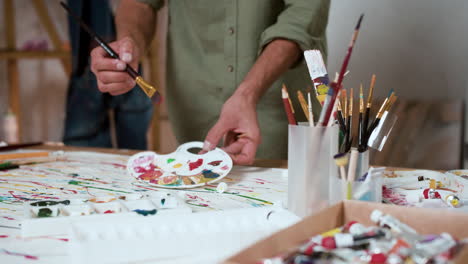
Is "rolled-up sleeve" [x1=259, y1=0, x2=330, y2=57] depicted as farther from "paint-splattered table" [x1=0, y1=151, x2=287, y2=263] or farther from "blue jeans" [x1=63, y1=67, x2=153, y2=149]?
"blue jeans" [x1=63, y1=67, x2=153, y2=149]

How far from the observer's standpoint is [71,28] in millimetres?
2172

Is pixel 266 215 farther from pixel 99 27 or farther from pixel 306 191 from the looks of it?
pixel 99 27

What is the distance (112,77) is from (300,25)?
52 cm

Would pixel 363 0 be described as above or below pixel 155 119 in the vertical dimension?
above

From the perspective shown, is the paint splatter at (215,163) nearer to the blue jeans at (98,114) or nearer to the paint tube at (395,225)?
the paint tube at (395,225)

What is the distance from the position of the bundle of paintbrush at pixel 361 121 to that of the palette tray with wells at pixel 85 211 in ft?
0.97

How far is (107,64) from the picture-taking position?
108 centimetres

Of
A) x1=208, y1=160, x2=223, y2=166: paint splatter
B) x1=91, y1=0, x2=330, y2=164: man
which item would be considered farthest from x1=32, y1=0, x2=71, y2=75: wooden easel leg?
x1=208, y1=160, x2=223, y2=166: paint splatter

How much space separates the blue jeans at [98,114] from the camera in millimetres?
2221

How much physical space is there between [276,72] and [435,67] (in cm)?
123

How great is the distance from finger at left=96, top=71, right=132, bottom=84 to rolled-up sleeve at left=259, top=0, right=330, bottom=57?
0.39 meters

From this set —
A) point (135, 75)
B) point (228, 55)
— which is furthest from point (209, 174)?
point (228, 55)

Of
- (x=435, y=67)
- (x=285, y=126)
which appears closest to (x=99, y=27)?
(x=285, y=126)

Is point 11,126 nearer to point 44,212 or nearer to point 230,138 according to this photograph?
point 230,138
